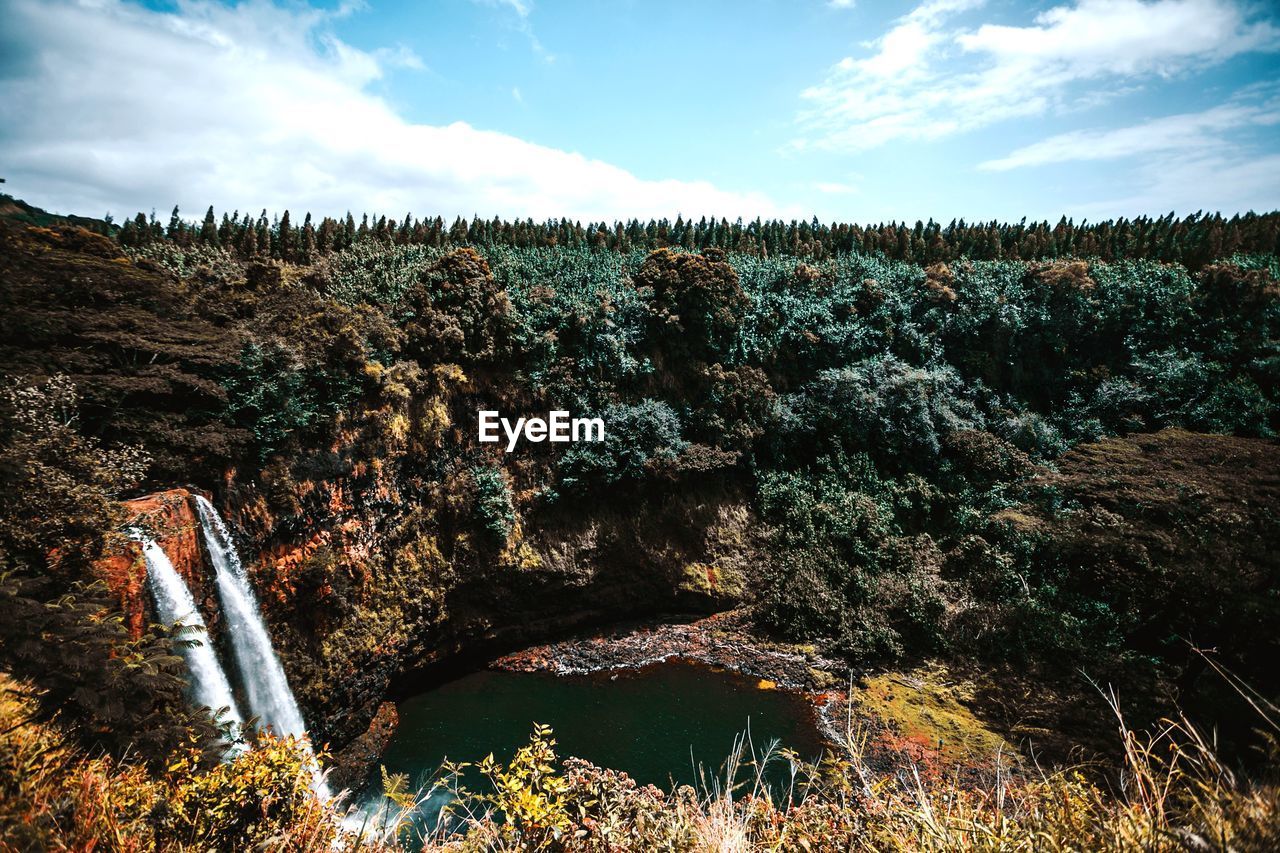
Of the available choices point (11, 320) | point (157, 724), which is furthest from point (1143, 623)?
point (11, 320)

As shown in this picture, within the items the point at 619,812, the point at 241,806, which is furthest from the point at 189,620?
the point at 619,812

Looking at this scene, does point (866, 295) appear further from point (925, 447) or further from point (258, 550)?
point (258, 550)

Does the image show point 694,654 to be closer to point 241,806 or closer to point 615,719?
point 615,719

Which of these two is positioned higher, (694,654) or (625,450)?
(625,450)

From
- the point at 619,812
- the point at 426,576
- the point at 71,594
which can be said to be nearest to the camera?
the point at 619,812

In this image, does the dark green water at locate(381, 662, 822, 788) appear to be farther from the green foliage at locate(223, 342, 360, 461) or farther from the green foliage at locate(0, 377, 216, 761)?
the green foliage at locate(223, 342, 360, 461)

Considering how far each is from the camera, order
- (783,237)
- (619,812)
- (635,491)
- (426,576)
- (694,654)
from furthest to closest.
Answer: (783,237) → (635,491) → (694,654) → (426,576) → (619,812)

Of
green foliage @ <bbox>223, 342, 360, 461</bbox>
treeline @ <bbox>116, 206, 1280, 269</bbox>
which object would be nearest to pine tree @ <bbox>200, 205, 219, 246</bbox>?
treeline @ <bbox>116, 206, 1280, 269</bbox>
